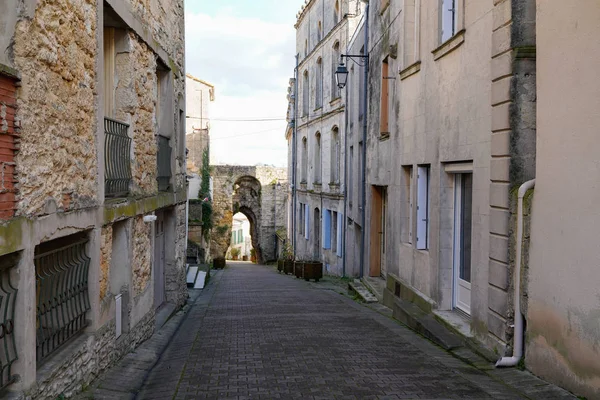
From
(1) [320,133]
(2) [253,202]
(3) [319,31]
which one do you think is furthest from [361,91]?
(2) [253,202]

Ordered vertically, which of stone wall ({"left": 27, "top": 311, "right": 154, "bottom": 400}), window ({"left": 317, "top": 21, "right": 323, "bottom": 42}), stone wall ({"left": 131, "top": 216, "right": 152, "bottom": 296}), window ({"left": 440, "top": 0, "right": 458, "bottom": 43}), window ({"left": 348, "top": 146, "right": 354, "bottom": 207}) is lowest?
stone wall ({"left": 27, "top": 311, "right": 154, "bottom": 400})

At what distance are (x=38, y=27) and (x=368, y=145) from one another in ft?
39.5

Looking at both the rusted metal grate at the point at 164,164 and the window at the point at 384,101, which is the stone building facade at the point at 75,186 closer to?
the rusted metal grate at the point at 164,164

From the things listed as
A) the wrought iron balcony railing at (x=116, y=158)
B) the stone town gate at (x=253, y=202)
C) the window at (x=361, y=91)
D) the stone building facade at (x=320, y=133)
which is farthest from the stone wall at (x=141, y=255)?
the stone town gate at (x=253, y=202)

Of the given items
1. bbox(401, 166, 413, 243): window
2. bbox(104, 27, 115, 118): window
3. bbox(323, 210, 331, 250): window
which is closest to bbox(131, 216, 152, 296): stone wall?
bbox(104, 27, 115, 118): window

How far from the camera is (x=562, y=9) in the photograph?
17.9 feet

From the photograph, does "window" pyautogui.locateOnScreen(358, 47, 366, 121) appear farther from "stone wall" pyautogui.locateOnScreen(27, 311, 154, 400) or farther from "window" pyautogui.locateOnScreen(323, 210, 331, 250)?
"stone wall" pyautogui.locateOnScreen(27, 311, 154, 400)

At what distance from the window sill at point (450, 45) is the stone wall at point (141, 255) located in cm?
495

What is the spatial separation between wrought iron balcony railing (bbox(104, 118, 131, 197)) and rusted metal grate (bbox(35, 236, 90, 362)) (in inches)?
45.4

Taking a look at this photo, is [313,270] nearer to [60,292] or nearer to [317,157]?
[317,157]

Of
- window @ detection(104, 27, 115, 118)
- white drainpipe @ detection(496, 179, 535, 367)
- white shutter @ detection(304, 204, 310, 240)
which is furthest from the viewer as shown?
white shutter @ detection(304, 204, 310, 240)

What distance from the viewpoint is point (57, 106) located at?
521 cm

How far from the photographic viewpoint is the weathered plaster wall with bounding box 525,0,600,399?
501 cm

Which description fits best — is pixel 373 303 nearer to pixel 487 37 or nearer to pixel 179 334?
pixel 179 334
